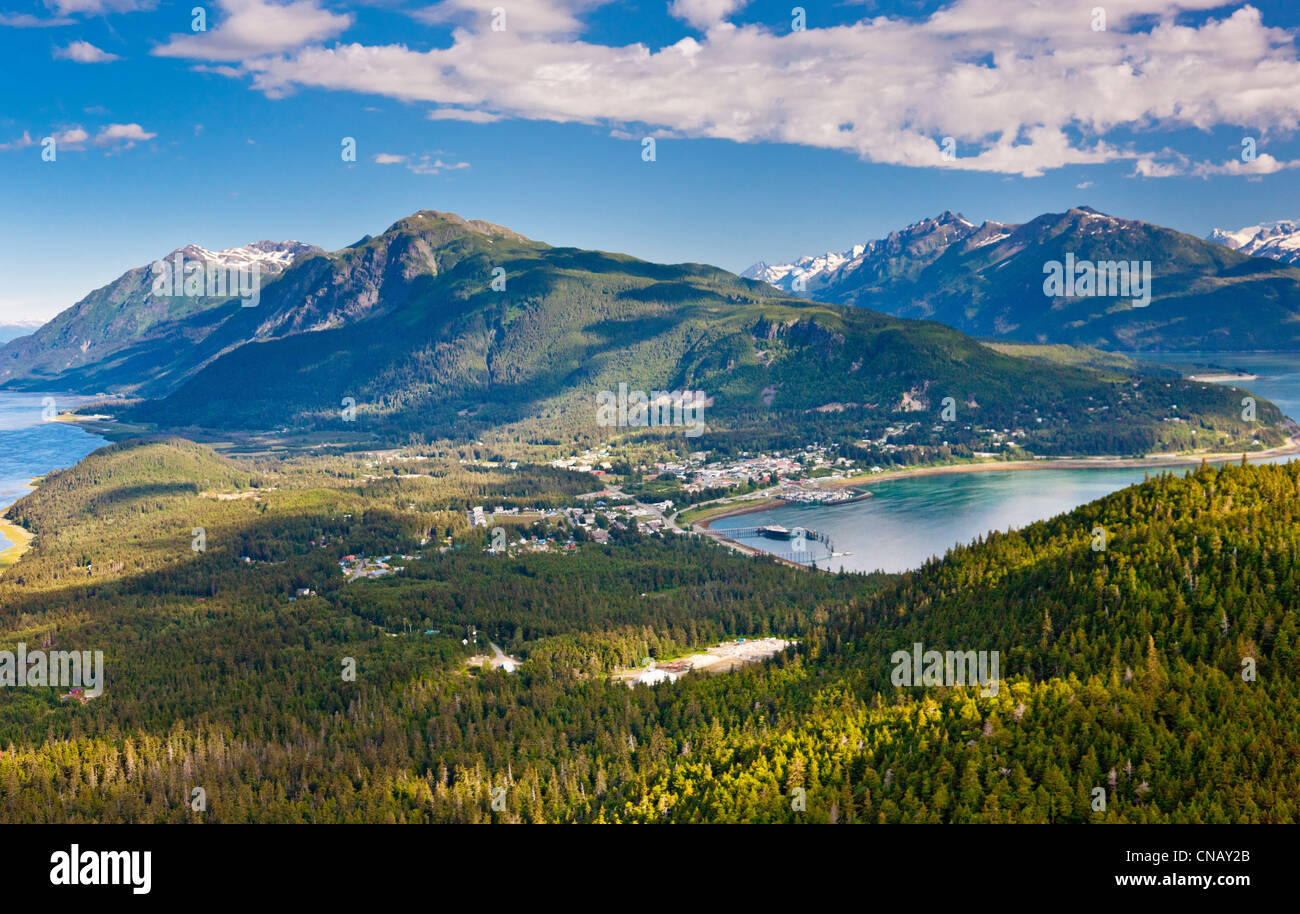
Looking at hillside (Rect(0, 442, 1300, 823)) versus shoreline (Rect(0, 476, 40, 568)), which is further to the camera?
shoreline (Rect(0, 476, 40, 568))

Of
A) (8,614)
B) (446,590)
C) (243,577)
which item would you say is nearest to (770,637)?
(446,590)

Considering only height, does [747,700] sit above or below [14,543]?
below

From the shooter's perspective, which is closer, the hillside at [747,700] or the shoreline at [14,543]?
the hillside at [747,700]

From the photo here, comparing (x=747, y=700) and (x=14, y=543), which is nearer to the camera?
(x=747, y=700)

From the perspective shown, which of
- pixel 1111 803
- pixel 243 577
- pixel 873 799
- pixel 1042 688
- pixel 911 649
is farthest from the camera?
pixel 243 577

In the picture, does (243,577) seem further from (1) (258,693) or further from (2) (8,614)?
(1) (258,693)

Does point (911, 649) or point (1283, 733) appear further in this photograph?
point (911, 649)

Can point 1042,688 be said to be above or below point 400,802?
above

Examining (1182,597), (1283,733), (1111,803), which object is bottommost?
(1111,803)

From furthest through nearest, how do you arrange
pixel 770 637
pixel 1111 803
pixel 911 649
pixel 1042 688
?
1. pixel 770 637
2. pixel 911 649
3. pixel 1042 688
4. pixel 1111 803

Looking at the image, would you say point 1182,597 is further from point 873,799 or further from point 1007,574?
point 873,799
